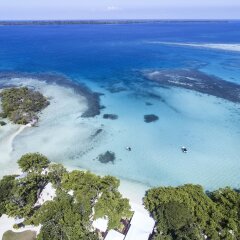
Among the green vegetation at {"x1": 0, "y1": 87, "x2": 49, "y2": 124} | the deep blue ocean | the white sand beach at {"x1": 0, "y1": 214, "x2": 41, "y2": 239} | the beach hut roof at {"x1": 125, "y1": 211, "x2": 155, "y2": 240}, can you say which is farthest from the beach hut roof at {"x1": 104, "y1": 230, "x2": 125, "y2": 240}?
the green vegetation at {"x1": 0, "y1": 87, "x2": 49, "y2": 124}

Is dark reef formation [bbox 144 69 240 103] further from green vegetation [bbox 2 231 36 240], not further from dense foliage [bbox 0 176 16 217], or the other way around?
green vegetation [bbox 2 231 36 240]

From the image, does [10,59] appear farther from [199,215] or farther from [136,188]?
[199,215]

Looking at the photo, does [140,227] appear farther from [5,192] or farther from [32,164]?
[32,164]

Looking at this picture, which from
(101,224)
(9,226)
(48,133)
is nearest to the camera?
(101,224)

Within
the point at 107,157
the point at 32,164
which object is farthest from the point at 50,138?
the point at 32,164

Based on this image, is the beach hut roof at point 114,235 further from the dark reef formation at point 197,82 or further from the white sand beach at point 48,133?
the dark reef formation at point 197,82

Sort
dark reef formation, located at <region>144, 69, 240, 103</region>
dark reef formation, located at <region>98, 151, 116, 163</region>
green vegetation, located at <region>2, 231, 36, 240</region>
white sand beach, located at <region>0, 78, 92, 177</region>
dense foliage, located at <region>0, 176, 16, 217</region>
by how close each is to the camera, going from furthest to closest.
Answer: dark reef formation, located at <region>144, 69, 240, 103</region>
white sand beach, located at <region>0, 78, 92, 177</region>
dark reef formation, located at <region>98, 151, 116, 163</region>
dense foliage, located at <region>0, 176, 16, 217</region>
green vegetation, located at <region>2, 231, 36, 240</region>

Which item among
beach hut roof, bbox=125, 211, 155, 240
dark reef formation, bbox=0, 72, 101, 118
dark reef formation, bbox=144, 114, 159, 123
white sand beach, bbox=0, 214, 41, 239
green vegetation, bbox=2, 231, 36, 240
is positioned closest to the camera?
beach hut roof, bbox=125, 211, 155, 240
